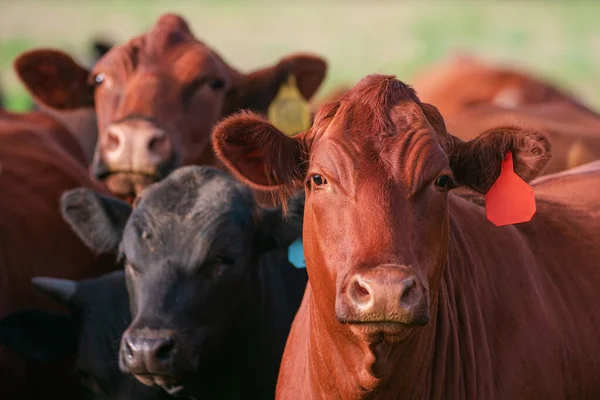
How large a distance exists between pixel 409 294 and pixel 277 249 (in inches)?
73.5

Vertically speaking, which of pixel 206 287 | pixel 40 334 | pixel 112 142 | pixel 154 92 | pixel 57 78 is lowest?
pixel 40 334

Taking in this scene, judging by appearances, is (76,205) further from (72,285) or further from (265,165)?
(265,165)

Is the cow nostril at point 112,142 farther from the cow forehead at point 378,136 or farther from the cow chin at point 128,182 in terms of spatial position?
the cow forehead at point 378,136

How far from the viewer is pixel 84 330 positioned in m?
5.28

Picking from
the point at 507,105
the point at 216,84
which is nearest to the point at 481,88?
the point at 507,105

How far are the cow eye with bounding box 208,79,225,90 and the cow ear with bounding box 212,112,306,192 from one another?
2303mm

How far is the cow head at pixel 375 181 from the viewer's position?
338 centimetres

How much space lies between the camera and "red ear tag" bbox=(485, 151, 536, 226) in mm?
3980

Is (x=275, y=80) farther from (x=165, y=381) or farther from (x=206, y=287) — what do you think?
(x=165, y=381)

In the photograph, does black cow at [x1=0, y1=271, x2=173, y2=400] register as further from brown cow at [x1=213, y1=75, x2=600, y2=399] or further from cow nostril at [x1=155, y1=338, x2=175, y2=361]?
brown cow at [x1=213, y1=75, x2=600, y2=399]

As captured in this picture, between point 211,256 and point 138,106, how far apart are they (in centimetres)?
153


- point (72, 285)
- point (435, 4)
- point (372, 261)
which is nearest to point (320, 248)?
point (372, 261)

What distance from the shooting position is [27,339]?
17.6 feet

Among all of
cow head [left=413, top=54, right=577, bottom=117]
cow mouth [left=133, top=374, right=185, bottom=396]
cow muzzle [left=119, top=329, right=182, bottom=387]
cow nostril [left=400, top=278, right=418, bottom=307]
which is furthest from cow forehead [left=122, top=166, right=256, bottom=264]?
cow head [left=413, top=54, right=577, bottom=117]
